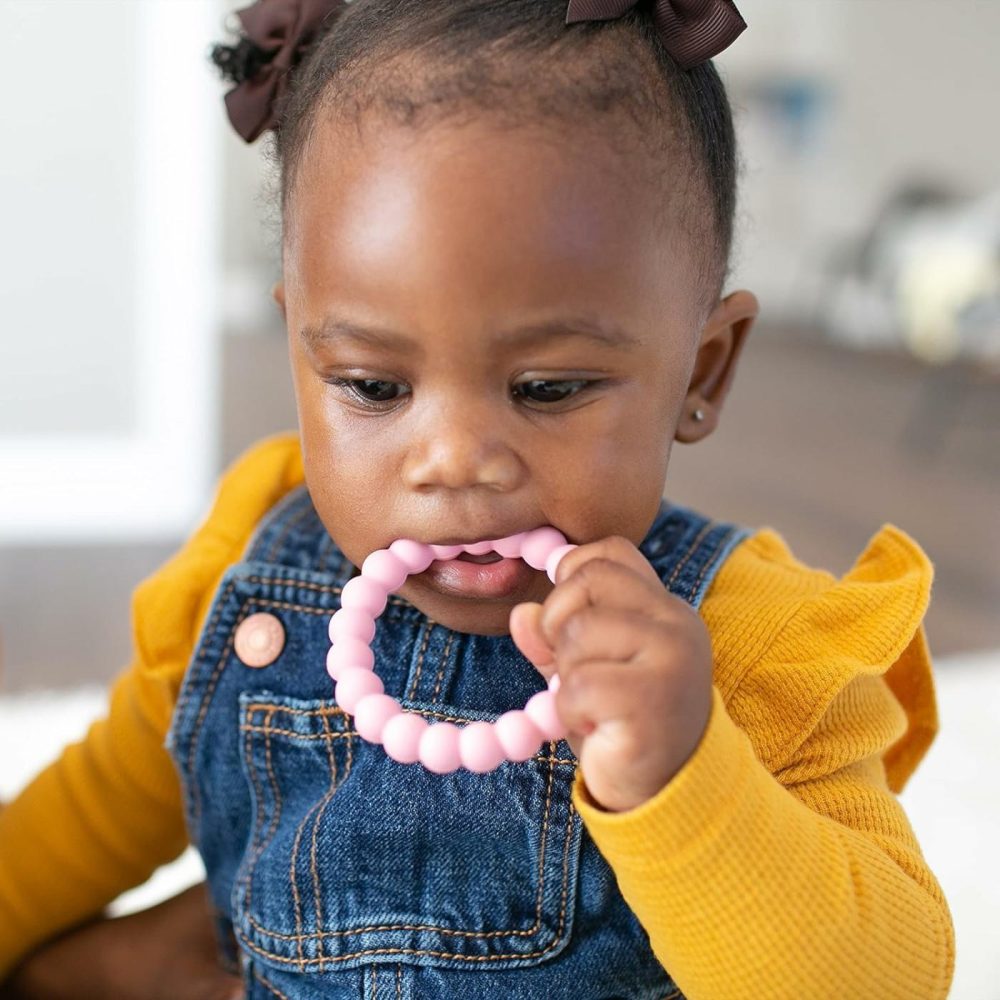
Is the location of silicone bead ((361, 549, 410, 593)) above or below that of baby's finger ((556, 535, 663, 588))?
below

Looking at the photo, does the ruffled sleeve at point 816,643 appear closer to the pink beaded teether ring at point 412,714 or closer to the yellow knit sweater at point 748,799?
the yellow knit sweater at point 748,799

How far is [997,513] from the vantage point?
2379 mm

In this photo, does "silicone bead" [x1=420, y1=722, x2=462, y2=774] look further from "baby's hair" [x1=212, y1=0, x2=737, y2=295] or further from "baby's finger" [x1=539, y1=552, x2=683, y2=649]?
"baby's hair" [x1=212, y1=0, x2=737, y2=295]

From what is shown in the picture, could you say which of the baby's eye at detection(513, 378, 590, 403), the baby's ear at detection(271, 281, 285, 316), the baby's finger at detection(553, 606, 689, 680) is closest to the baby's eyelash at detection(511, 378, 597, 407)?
the baby's eye at detection(513, 378, 590, 403)

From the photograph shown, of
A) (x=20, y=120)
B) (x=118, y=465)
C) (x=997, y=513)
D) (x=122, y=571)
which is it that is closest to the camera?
(x=122, y=571)

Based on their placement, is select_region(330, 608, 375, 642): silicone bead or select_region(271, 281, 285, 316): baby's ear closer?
select_region(330, 608, 375, 642): silicone bead

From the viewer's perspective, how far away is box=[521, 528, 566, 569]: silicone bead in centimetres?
58

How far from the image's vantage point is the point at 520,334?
551mm

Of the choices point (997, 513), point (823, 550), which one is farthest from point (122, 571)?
point (997, 513)

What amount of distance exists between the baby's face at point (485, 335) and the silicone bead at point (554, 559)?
0.02m

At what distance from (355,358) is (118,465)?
1550mm

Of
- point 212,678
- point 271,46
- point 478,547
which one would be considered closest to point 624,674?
point 478,547

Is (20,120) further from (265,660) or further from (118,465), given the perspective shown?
(265,660)

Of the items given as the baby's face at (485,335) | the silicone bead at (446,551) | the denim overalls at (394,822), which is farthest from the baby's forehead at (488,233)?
the denim overalls at (394,822)
